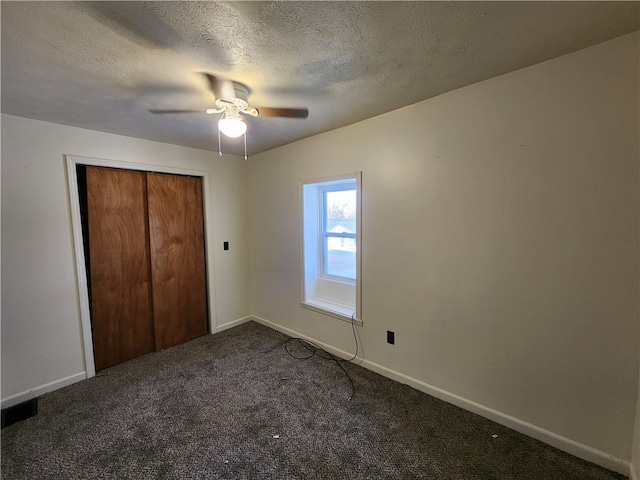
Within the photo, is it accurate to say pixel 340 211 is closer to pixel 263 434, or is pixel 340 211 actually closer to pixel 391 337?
pixel 391 337

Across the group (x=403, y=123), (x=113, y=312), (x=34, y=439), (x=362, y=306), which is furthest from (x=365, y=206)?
(x=34, y=439)

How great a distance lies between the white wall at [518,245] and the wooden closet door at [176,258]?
194 centimetres

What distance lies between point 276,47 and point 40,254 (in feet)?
8.09

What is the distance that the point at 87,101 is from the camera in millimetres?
1812

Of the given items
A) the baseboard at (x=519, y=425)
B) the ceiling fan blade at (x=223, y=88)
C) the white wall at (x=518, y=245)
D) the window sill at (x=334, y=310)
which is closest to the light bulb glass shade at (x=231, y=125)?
the ceiling fan blade at (x=223, y=88)

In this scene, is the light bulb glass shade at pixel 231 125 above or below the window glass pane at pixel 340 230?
above

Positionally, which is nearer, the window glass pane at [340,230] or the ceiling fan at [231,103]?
the ceiling fan at [231,103]

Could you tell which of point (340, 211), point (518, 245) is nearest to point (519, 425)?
point (518, 245)

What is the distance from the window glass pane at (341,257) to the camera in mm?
2996

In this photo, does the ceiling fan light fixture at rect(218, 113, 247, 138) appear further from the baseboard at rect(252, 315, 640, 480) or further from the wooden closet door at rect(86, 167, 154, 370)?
the baseboard at rect(252, 315, 640, 480)

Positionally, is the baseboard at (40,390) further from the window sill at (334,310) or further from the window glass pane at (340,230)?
the window glass pane at (340,230)

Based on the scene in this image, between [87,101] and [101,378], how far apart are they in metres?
2.31

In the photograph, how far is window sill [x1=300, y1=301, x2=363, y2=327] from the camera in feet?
8.41

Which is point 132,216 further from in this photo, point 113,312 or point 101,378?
point 101,378
